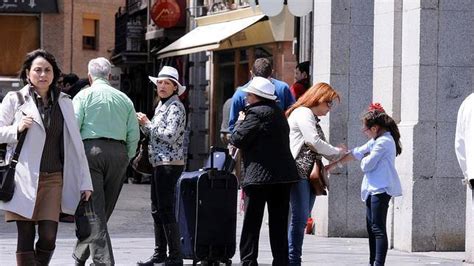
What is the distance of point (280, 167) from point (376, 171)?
117cm

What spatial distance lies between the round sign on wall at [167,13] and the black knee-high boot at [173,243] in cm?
2758

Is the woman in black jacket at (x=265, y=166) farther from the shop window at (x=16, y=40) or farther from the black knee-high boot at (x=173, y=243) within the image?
the shop window at (x=16, y=40)

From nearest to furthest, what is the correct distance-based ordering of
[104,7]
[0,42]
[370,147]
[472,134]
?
[472,134]
[370,147]
[0,42]
[104,7]

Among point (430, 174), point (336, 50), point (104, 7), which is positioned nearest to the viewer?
point (430, 174)

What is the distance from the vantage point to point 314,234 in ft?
62.4

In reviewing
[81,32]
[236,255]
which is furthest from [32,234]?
[81,32]

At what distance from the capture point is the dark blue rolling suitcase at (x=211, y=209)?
14094 millimetres

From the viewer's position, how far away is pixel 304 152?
13.7m

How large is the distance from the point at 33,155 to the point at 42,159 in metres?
0.11

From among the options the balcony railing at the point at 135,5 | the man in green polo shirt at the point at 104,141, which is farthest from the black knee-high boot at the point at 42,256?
the balcony railing at the point at 135,5

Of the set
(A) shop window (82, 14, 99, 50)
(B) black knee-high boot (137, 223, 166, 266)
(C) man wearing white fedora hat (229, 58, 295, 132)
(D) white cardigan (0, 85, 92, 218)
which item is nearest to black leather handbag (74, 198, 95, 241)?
(D) white cardigan (0, 85, 92, 218)

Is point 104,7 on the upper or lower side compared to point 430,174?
upper

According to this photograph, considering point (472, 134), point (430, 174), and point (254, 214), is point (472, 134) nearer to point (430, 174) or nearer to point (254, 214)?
point (254, 214)

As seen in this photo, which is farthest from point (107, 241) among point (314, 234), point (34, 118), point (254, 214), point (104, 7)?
point (104, 7)
